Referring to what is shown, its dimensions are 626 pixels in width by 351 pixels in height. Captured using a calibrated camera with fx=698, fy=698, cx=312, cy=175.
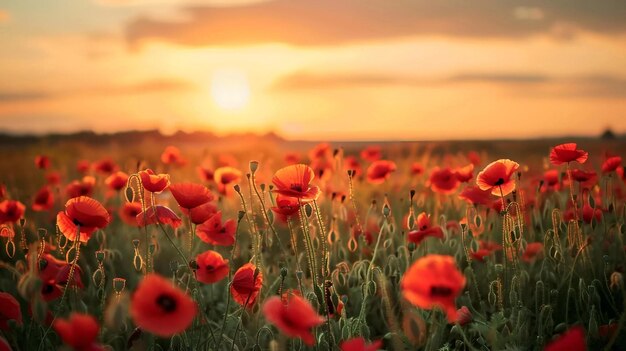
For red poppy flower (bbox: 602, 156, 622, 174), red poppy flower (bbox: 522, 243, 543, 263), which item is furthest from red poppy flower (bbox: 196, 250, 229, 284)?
red poppy flower (bbox: 602, 156, 622, 174)

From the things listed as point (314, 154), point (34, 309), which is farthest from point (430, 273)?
point (314, 154)

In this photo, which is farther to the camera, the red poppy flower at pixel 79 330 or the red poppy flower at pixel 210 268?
the red poppy flower at pixel 210 268

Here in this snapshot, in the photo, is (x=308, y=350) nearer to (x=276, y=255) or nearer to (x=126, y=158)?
(x=276, y=255)

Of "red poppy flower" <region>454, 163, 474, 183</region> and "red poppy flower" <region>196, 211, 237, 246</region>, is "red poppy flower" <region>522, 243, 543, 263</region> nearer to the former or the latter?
"red poppy flower" <region>454, 163, 474, 183</region>

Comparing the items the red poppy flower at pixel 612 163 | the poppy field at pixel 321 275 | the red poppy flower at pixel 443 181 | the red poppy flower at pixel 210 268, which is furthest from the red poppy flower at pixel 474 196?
the red poppy flower at pixel 210 268

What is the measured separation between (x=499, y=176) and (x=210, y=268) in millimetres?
1099

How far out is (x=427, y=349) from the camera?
2.09m

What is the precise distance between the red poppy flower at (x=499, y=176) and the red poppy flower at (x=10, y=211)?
6.44ft

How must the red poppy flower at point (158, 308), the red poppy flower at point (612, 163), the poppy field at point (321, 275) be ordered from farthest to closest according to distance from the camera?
the red poppy flower at point (612, 163) < the poppy field at point (321, 275) < the red poppy flower at point (158, 308)

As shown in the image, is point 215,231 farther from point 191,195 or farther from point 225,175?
point 225,175

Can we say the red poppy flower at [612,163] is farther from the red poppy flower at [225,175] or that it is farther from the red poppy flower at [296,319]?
the red poppy flower at [296,319]

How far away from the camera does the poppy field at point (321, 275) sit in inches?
63.6

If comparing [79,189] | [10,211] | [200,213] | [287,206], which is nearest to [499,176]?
[287,206]

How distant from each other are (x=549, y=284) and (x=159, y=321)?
2112 millimetres
